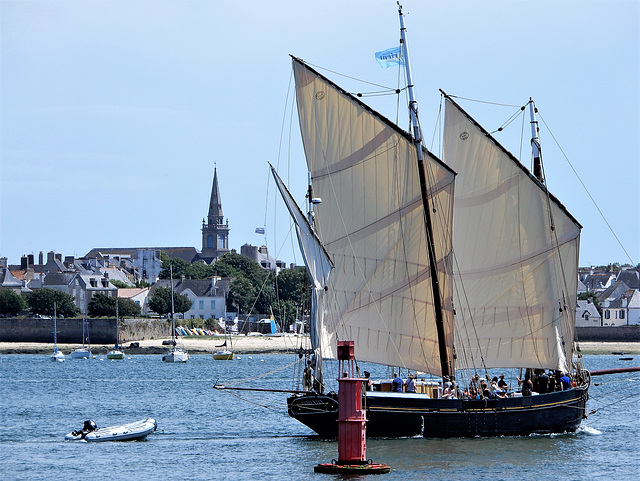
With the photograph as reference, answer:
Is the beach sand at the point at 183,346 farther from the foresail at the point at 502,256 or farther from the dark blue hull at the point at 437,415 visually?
the dark blue hull at the point at 437,415

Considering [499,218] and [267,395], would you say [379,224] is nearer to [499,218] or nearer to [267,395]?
[499,218]

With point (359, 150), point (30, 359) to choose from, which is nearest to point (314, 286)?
point (359, 150)

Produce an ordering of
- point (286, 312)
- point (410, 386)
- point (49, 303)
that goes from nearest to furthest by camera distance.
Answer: point (410, 386)
point (49, 303)
point (286, 312)

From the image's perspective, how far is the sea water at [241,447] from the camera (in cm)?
3641

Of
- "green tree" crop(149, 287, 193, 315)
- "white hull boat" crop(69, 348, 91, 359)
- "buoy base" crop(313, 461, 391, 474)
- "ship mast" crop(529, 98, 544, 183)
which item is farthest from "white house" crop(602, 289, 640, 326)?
"buoy base" crop(313, 461, 391, 474)

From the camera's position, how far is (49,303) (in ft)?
513

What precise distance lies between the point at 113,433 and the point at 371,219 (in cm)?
1335

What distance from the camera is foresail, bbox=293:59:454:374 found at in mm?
43625

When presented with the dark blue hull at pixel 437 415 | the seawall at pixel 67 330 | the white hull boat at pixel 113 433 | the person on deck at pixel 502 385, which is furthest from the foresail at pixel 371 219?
the seawall at pixel 67 330

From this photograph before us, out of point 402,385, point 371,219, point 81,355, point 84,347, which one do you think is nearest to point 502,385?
point 402,385

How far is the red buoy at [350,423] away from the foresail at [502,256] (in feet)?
50.4

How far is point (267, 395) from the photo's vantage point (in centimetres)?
7288

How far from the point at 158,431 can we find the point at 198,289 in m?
143

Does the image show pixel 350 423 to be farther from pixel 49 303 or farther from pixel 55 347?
pixel 49 303
